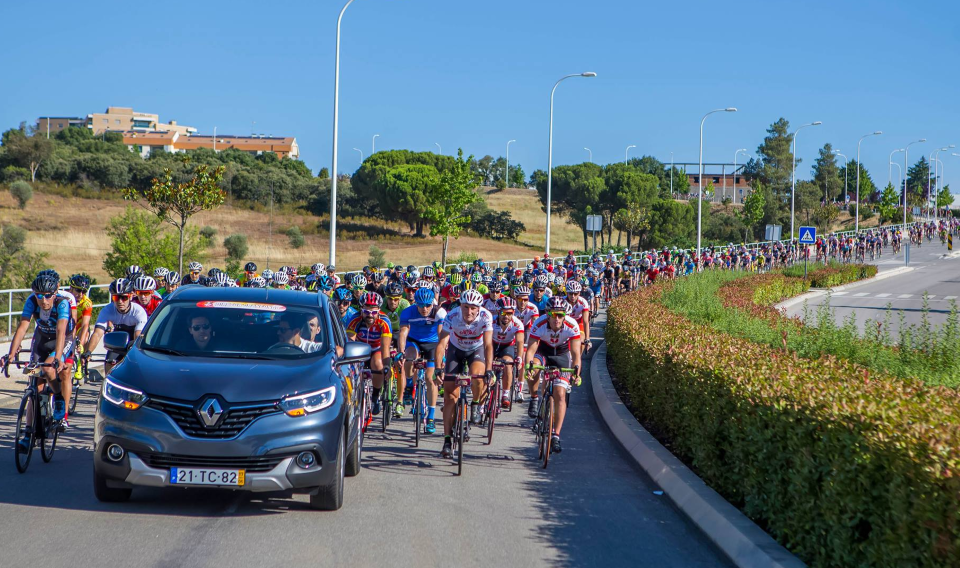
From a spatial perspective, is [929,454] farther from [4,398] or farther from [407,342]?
[4,398]

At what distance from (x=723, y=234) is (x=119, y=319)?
3546 inches

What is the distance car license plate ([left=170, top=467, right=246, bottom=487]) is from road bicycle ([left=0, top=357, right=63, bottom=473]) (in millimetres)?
2495

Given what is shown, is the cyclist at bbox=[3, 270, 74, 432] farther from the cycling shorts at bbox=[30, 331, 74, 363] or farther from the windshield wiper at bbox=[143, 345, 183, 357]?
the windshield wiper at bbox=[143, 345, 183, 357]

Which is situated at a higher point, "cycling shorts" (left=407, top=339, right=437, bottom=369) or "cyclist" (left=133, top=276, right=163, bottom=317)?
"cyclist" (left=133, top=276, right=163, bottom=317)

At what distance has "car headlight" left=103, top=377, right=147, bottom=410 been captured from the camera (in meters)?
6.91

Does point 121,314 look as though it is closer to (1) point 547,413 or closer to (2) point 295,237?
(1) point 547,413

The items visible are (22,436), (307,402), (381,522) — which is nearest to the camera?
(307,402)

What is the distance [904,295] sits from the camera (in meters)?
44.8

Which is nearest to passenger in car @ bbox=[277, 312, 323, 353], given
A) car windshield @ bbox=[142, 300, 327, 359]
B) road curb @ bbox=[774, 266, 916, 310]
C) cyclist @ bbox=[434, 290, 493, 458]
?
car windshield @ bbox=[142, 300, 327, 359]

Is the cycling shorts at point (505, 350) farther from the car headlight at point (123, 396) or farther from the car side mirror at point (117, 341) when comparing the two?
the car headlight at point (123, 396)

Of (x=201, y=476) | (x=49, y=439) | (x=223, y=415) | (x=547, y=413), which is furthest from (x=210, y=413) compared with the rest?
(x=547, y=413)

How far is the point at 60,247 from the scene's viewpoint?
5509 centimetres

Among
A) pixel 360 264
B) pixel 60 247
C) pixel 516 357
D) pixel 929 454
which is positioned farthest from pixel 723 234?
pixel 929 454

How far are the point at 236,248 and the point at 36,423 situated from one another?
51680 mm
